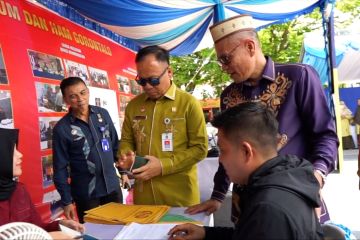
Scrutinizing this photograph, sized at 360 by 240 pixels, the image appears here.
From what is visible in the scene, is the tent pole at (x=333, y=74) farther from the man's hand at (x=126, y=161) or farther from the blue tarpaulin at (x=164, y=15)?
the man's hand at (x=126, y=161)

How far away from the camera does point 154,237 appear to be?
131 cm

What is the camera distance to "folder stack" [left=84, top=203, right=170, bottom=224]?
59.8 inches

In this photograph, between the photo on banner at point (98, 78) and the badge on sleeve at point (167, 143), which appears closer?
the badge on sleeve at point (167, 143)

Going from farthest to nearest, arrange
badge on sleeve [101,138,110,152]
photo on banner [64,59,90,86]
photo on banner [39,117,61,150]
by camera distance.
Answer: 1. photo on banner [64,59,90,86]
2. photo on banner [39,117,61,150]
3. badge on sleeve [101,138,110,152]

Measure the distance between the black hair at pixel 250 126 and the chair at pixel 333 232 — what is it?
32cm

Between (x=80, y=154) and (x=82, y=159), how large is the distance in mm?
45

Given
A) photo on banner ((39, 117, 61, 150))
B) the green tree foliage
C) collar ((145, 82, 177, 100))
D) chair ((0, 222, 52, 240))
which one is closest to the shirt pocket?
collar ((145, 82, 177, 100))

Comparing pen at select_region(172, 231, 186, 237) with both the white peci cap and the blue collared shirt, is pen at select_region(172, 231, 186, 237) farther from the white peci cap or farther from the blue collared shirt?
the blue collared shirt

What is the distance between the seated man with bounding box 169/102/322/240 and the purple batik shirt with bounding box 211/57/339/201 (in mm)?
474

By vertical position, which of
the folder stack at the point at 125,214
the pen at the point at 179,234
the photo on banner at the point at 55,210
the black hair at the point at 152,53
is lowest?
the photo on banner at the point at 55,210

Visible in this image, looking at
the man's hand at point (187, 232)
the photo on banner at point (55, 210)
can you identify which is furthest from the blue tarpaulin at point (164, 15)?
the man's hand at point (187, 232)

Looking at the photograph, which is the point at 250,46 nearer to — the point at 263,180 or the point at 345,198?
the point at 263,180

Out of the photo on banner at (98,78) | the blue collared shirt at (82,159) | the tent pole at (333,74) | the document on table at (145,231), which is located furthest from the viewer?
the tent pole at (333,74)

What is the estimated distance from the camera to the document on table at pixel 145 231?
4.30 ft
